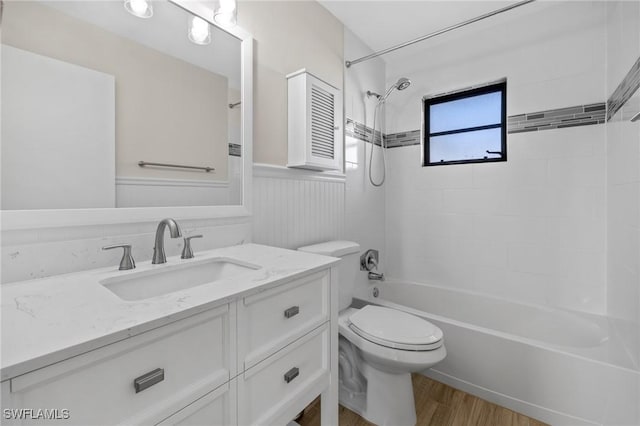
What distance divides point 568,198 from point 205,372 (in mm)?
2368

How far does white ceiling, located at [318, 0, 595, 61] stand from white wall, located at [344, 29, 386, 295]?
6.4 inches

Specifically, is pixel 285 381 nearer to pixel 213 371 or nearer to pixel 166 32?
pixel 213 371

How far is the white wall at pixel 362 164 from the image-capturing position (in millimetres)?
2189

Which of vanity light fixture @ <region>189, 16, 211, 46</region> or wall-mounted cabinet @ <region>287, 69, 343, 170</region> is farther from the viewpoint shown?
wall-mounted cabinet @ <region>287, 69, 343, 170</region>

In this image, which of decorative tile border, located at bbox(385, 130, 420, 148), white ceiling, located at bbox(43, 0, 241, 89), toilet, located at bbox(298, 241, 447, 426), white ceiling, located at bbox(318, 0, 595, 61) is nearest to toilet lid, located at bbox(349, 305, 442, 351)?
toilet, located at bbox(298, 241, 447, 426)

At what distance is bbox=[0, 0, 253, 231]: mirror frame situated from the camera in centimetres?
83

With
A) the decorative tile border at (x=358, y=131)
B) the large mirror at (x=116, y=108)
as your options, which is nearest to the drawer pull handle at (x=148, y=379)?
the large mirror at (x=116, y=108)

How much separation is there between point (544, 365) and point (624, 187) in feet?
3.26

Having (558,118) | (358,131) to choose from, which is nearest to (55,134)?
(358,131)

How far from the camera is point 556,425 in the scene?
1.42 meters

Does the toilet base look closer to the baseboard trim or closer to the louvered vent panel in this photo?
the baseboard trim

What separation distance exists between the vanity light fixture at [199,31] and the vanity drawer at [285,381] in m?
1.34

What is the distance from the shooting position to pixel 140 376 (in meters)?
0.58

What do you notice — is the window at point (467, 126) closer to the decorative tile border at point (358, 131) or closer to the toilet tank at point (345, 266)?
the decorative tile border at point (358, 131)
